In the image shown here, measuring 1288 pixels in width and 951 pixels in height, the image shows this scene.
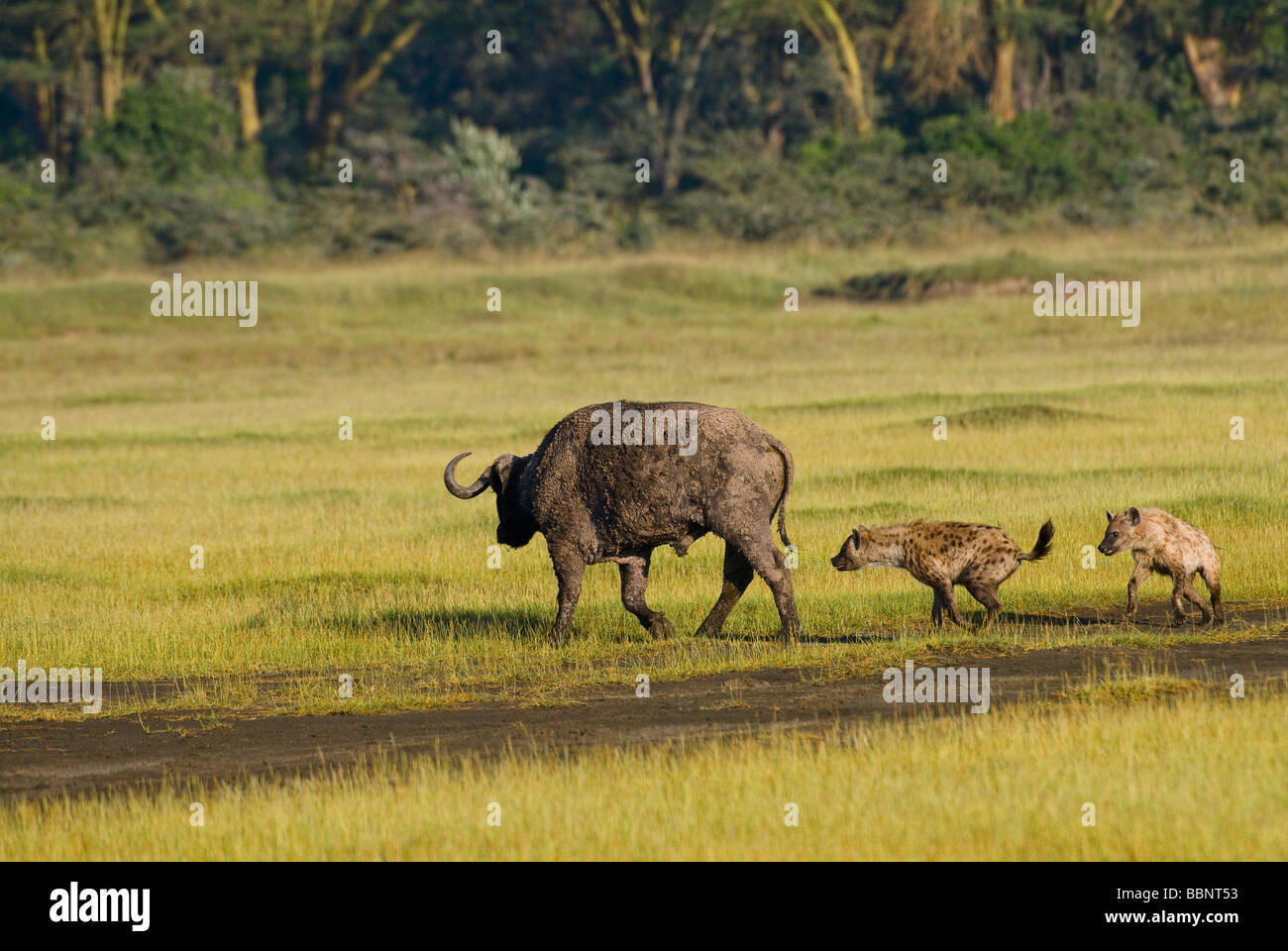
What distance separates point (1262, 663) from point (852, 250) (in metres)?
51.0

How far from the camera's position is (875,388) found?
4084 centimetres

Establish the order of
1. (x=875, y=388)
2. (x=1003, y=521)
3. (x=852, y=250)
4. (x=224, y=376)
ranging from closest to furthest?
1. (x=1003, y=521)
2. (x=875, y=388)
3. (x=224, y=376)
4. (x=852, y=250)

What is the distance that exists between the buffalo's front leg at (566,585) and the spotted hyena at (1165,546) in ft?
12.8

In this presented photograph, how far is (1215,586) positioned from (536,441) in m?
19.5

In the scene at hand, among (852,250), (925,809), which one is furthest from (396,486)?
(852,250)

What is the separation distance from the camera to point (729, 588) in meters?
15.6

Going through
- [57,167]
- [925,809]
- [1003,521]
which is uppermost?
[57,167]

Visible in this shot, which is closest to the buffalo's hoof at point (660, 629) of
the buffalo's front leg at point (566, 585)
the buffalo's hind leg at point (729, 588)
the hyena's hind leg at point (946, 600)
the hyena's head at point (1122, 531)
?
the buffalo's hind leg at point (729, 588)

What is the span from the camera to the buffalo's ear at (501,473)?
617 inches

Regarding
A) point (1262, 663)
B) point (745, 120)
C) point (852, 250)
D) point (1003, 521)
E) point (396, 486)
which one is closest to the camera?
point (1262, 663)

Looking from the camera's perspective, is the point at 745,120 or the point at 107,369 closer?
the point at 107,369

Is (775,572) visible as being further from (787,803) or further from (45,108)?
(45,108)

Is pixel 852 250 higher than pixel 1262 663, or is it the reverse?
pixel 852 250

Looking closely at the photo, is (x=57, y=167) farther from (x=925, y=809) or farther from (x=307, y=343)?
(x=925, y=809)
